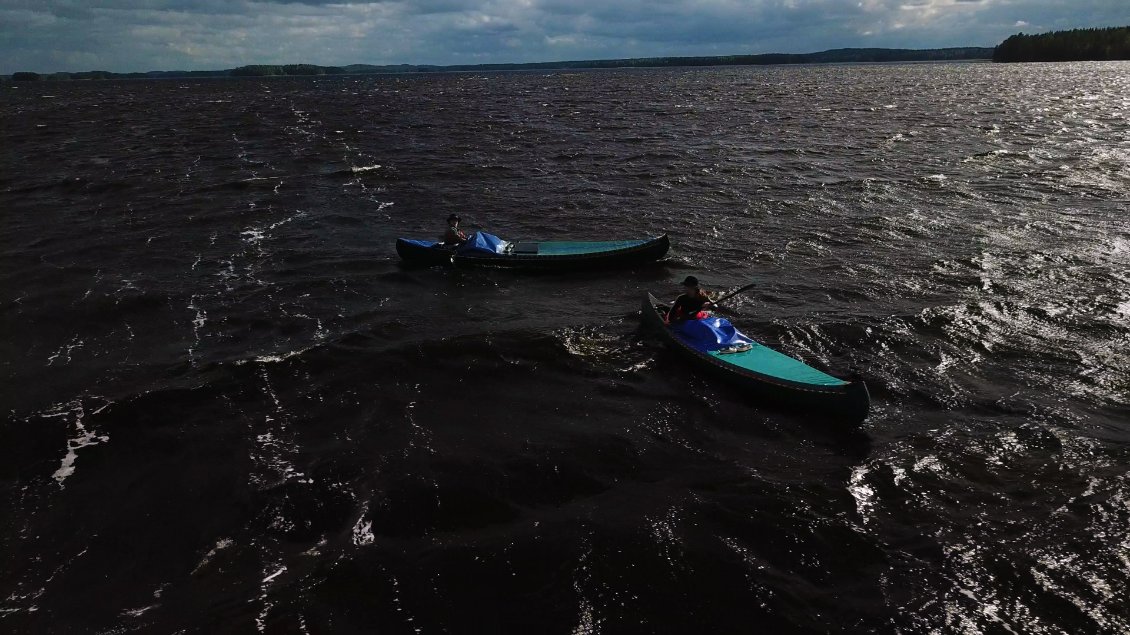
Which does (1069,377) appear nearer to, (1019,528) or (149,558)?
(1019,528)

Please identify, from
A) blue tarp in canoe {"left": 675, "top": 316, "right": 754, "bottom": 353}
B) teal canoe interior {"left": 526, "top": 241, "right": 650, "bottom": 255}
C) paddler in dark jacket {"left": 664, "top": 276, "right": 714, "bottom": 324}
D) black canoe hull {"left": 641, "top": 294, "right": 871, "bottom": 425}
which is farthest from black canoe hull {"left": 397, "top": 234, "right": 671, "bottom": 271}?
black canoe hull {"left": 641, "top": 294, "right": 871, "bottom": 425}

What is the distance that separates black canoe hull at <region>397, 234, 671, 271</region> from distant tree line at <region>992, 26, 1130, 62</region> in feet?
598

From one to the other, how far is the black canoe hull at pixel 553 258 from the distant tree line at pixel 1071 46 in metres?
182

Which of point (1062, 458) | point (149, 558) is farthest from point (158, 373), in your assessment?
point (1062, 458)

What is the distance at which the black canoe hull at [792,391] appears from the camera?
12750 millimetres

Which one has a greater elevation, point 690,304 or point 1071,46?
point 1071,46

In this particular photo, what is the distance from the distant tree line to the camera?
5940 inches

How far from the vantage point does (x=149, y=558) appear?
10.4 meters

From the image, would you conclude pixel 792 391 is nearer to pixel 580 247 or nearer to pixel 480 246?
pixel 580 247

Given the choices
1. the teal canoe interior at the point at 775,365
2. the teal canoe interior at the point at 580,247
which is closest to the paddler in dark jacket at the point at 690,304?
the teal canoe interior at the point at 775,365

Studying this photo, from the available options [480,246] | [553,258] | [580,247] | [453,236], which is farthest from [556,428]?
[453,236]

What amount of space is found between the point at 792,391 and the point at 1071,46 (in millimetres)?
202496

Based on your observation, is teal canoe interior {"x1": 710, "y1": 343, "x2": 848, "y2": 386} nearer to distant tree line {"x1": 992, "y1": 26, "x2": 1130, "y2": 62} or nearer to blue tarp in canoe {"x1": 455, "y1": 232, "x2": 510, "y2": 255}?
blue tarp in canoe {"x1": 455, "y1": 232, "x2": 510, "y2": 255}

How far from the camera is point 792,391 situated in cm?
1355
